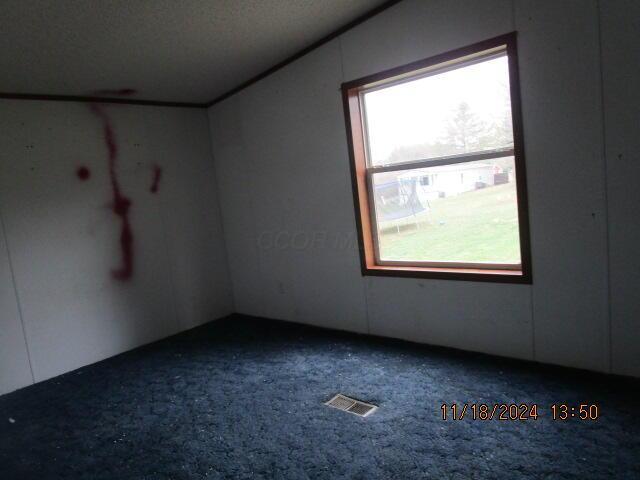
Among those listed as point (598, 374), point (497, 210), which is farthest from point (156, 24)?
point (598, 374)

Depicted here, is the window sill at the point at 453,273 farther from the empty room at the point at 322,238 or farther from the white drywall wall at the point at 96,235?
the white drywall wall at the point at 96,235

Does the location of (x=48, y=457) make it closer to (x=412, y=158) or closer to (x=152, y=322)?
(x=152, y=322)

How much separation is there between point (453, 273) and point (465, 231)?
Answer: 32 centimetres

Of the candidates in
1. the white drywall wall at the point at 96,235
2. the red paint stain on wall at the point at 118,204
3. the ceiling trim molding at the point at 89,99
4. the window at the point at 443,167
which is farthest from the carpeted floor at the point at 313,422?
the ceiling trim molding at the point at 89,99

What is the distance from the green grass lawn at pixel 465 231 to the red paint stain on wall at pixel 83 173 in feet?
8.83

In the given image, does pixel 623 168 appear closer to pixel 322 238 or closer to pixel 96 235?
pixel 322 238

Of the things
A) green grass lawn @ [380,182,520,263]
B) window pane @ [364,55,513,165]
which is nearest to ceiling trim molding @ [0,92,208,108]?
window pane @ [364,55,513,165]

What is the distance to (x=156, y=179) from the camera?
14.3 feet

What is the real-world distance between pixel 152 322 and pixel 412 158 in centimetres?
295

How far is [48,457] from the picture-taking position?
2451 millimetres

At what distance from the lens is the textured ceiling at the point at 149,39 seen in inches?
97.7

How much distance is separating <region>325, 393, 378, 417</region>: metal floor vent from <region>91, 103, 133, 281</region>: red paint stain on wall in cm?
247

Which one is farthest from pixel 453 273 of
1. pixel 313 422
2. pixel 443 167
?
pixel 313 422

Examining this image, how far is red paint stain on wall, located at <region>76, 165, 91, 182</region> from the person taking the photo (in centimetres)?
384
